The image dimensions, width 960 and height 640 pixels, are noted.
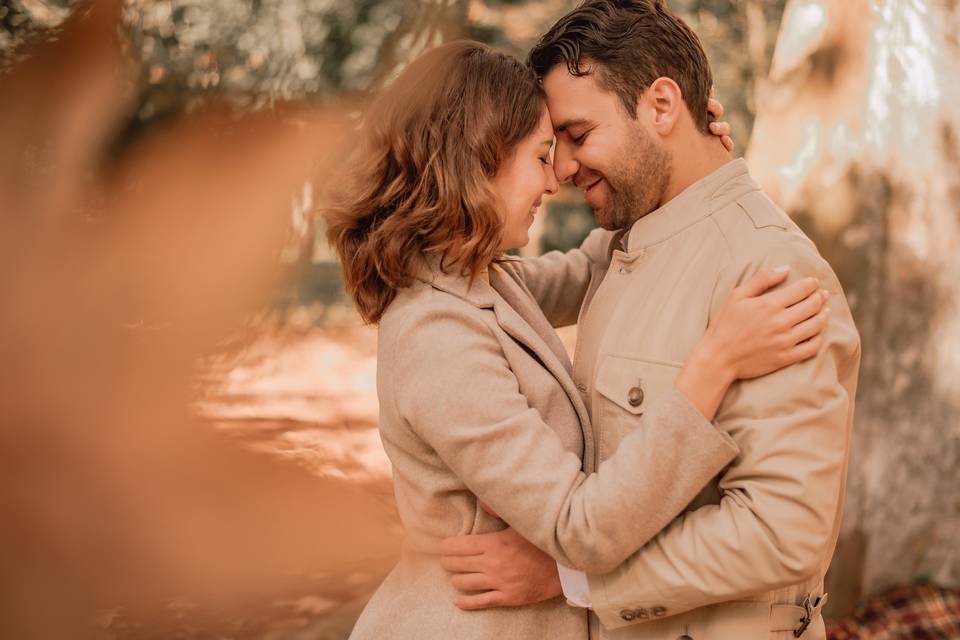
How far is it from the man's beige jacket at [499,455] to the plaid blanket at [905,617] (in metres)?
2.03

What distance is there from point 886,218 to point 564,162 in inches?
79.1

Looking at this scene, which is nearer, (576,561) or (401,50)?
(576,561)

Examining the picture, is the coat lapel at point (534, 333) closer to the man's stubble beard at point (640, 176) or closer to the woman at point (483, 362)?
the woman at point (483, 362)

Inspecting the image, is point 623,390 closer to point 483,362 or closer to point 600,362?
point 600,362

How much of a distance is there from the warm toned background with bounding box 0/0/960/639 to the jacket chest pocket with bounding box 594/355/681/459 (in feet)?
5.10

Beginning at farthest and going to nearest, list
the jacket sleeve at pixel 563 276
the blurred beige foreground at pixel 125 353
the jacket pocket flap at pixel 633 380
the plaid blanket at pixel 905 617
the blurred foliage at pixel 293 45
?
1. the plaid blanket at pixel 905 617
2. the blurred foliage at pixel 293 45
3. the blurred beige foreground at pixel 125 353
4. the jacket sleeve at pixel 563 276
5. the jacket pocket flap at pixel 633 380

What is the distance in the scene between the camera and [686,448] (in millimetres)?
1377

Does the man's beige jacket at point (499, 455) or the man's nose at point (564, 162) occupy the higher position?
the man's nose at point (564, 162)

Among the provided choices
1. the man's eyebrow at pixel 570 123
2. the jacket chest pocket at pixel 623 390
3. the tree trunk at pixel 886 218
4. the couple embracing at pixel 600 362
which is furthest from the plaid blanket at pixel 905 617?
the man's eyebrow at pixel 570 123

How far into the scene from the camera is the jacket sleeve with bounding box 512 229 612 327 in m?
2.11

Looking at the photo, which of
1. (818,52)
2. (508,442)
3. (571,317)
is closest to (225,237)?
(571,317)

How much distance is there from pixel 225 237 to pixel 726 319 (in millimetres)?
1973

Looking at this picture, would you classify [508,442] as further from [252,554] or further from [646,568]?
[252,554]

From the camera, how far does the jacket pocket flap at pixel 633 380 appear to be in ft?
5.04
